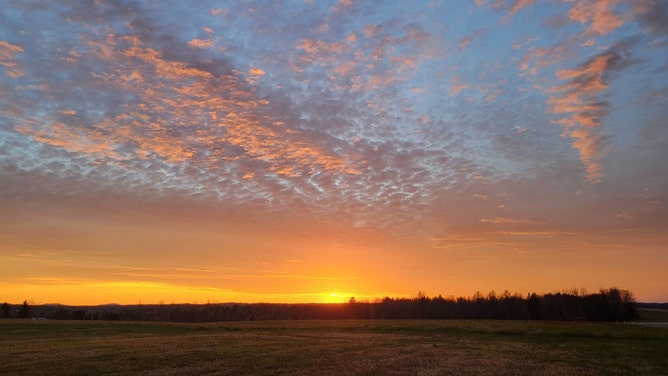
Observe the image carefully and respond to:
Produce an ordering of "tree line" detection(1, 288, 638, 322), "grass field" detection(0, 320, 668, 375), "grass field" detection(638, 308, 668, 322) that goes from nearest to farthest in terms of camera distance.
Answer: "grass field" detection(0, 320, 668, 375) → "grass field" detection(638, 308, 668, 322) → "tree line" detection(1, 288, 638, 322)

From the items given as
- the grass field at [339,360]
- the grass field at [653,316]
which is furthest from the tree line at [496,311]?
the grass field at [339,360]

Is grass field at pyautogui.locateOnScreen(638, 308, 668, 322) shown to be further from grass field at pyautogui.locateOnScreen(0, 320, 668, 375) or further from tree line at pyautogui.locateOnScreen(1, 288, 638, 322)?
grass field at pyautogui.locateOnScreen(0, 320, 668, 375)

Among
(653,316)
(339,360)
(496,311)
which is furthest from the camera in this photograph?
(496,311)

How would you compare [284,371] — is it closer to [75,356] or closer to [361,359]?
[361,359]

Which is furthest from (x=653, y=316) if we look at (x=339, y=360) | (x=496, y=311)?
(x=339, y=360)

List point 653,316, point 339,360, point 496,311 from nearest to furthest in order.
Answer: point 339,360
point 653,316
point 496,311

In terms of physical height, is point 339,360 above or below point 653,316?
above

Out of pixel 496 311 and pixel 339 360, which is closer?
pixel 339 360

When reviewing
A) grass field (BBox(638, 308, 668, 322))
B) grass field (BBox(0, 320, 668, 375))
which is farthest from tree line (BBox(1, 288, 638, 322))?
grass field (BBox(0, 320, 668, 375))

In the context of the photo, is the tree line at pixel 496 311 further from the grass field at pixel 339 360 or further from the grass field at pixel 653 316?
the grass field at pixel 339 360

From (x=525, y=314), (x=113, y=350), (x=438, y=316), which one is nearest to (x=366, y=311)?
(x=438, y=316)

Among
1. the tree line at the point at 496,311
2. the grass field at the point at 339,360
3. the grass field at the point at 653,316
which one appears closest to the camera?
the grass field at the point at 339,360

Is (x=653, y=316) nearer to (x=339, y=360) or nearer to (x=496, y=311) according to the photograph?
(x=496, y=311)

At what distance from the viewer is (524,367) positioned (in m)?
29.0
